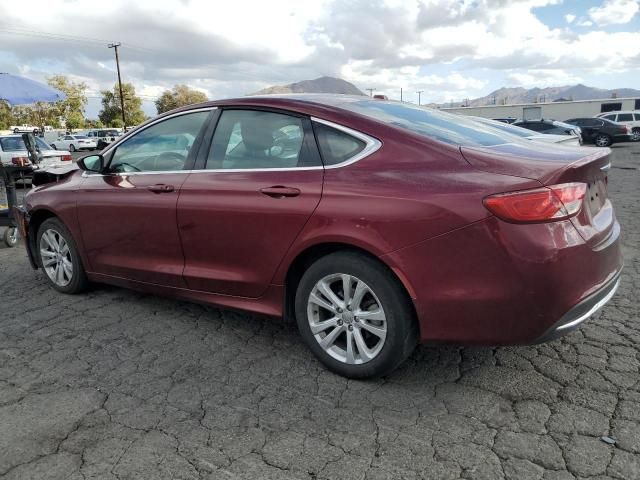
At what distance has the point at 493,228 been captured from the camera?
2404 mm

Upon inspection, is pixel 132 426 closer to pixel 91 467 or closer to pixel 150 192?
pixel 91 467

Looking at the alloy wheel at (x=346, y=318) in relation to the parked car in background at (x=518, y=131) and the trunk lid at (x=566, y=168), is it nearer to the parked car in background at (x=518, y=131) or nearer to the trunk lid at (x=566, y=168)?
the trunk lid at (x=566, y=168)

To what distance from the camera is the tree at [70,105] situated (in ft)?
219

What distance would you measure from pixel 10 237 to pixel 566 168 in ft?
22.3

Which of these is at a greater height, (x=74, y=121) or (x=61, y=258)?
(x=74, y=121)

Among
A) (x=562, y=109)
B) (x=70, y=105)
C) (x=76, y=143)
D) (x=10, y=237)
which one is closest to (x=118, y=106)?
(x=70, y=105)

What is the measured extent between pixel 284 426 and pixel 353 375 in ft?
1.80

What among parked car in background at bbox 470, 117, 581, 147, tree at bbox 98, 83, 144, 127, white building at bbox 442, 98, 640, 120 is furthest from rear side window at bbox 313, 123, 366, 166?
tree at bbox 98, 83, 144, 127

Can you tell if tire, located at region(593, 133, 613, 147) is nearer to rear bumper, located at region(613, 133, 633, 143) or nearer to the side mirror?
rear bumper, located at region(613, 133, 633, 143)

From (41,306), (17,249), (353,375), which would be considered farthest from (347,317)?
(17,249)

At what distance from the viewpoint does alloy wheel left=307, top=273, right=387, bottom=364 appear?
9.29 feet

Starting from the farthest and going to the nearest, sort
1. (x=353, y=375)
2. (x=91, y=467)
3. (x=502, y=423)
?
(x=353, y=375) → (x=502, y=423) → (x=91, y=467)

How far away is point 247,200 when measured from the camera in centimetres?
317

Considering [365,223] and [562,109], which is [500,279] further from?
[562,109]
